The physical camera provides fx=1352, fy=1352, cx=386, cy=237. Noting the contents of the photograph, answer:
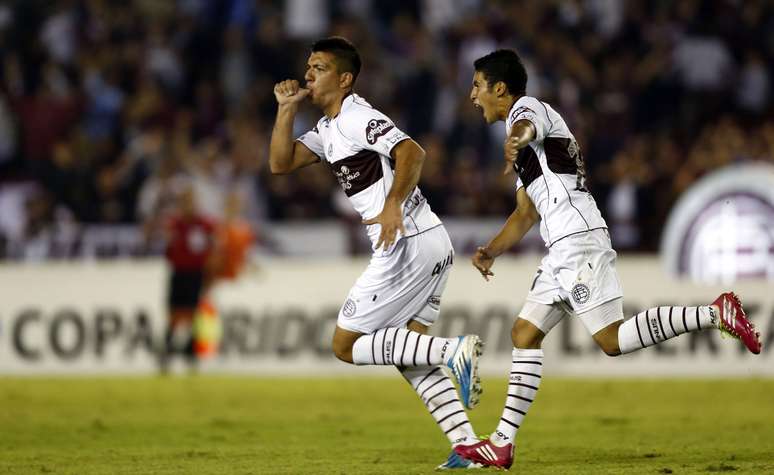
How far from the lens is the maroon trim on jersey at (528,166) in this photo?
26.4 feet

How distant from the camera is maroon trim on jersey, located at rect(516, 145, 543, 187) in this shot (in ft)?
26.4

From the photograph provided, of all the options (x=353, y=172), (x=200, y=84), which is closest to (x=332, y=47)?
(x=353, y=172)

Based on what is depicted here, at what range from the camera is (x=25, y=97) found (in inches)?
762

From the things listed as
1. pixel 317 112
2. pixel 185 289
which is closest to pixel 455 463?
pixel 185 289

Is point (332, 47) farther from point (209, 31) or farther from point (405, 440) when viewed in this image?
point (209, 31)

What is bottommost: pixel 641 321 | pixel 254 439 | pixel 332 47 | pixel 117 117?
pixel 254 439

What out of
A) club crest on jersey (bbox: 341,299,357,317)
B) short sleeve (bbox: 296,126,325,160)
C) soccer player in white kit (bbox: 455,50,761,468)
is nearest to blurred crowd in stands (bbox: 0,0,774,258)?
short sleeve (bbox: 296,126,325,160)

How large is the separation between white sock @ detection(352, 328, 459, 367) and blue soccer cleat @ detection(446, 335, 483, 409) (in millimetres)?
69

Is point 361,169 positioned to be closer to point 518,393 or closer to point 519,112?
point 519,112

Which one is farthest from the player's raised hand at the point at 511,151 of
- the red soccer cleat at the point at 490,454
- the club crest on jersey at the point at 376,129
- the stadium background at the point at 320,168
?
the stadium background at the point at 320,168

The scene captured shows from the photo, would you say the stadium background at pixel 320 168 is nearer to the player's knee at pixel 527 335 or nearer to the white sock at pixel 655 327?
the player's knee at pixel 527 335

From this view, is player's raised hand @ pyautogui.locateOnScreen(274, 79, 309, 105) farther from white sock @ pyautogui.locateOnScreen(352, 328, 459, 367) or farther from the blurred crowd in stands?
the blurred crowd in stands

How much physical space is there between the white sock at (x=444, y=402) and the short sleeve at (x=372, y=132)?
131 cm

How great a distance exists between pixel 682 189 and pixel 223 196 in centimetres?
577
